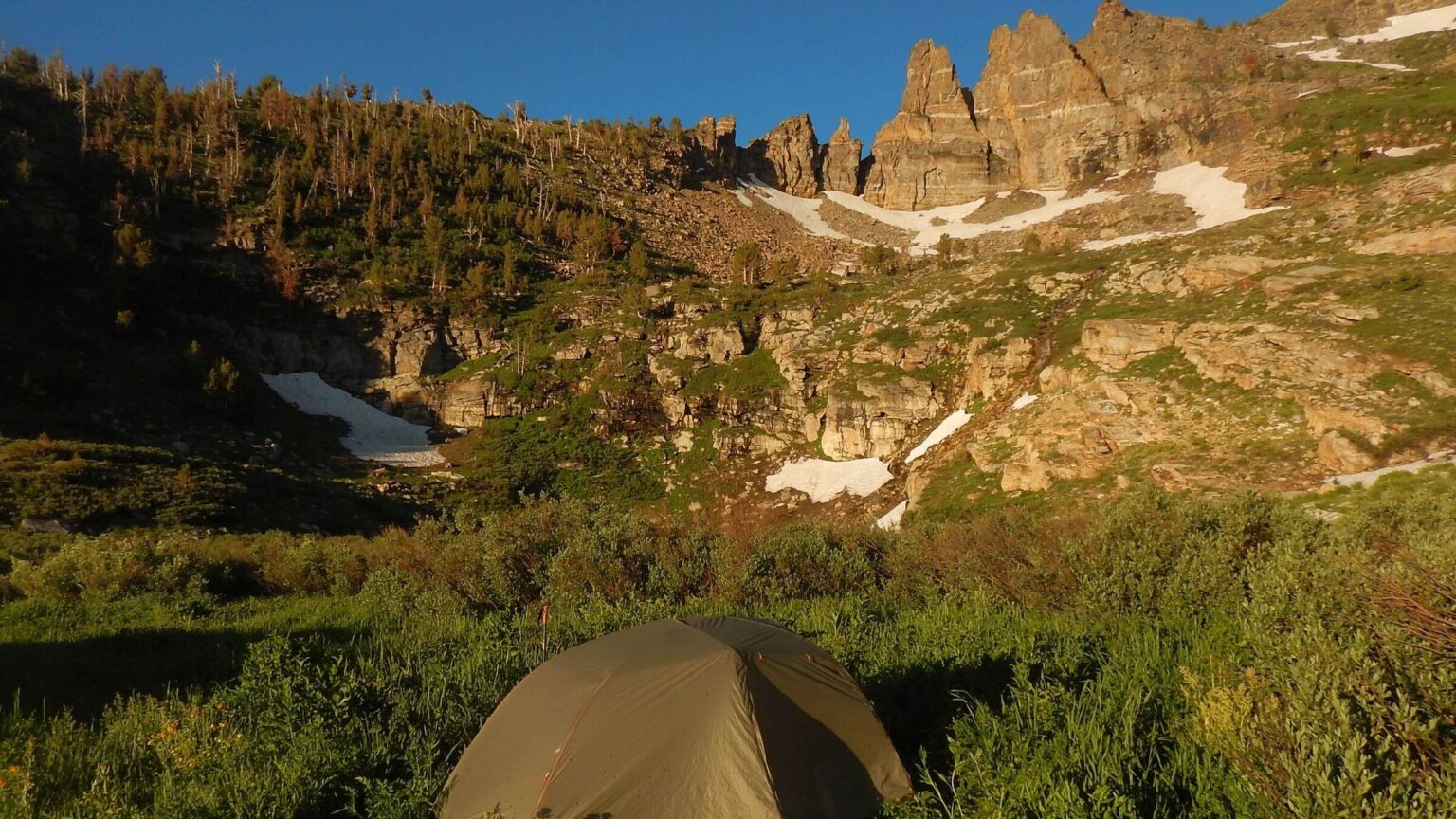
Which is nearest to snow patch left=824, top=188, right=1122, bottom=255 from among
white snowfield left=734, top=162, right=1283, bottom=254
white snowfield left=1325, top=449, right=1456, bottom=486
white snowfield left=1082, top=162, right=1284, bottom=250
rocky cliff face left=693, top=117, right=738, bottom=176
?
white snowfield left=734, top=162, right=1283, bottom=254

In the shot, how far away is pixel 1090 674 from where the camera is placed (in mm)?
7277

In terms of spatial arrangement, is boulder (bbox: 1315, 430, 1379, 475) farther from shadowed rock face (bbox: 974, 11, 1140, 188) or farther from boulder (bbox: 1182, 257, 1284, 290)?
shadowed rock face (bbox: 974, 11, 1140, 188)

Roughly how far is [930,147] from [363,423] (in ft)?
316

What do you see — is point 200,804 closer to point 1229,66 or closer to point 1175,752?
point 1175,752

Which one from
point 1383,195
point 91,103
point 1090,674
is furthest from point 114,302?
point 1383,195

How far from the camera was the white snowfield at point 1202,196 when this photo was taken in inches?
2340

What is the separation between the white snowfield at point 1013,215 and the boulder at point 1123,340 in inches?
1419

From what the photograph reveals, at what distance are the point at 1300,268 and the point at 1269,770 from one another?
31552mm

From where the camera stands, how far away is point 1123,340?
89.6 feet

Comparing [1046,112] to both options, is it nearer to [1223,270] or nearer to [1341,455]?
[1223,270]

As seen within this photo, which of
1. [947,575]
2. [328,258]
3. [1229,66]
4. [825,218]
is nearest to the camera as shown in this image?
[947,575]

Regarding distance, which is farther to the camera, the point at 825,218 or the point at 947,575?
the point at 825,218

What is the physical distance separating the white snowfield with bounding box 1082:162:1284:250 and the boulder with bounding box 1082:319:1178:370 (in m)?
32.6

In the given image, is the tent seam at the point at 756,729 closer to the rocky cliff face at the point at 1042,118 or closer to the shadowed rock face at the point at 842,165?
the rocky cliff face at the point at 1042,118
